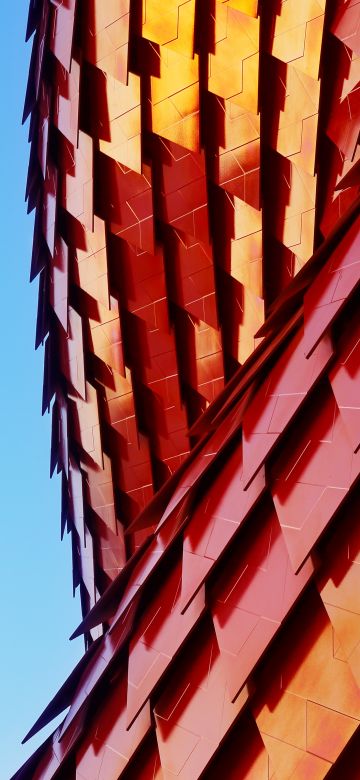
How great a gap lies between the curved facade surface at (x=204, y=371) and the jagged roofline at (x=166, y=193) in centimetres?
2

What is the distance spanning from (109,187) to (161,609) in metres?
3.45

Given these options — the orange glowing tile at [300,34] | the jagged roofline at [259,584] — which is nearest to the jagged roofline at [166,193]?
the orange glowing tile at [300,34]

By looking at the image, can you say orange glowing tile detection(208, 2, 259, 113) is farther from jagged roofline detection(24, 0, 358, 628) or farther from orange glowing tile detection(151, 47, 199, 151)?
orange glowing tile detection(151, 47, 199, 151)

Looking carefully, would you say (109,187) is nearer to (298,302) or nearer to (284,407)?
(298,302)

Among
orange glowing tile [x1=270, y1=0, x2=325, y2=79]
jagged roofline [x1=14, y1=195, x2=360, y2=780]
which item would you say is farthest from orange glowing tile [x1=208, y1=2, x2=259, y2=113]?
jagged roofline [x1=14, y1=195, x2=360, y2=780]

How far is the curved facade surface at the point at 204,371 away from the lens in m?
3.52

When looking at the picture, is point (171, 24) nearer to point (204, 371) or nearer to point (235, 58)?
point (235, 58)

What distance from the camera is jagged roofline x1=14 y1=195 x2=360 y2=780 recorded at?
341 cm

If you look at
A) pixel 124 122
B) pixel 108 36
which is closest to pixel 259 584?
pixel 124 122

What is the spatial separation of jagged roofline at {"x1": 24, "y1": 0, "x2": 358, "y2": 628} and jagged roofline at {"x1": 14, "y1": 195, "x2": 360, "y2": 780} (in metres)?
1.14

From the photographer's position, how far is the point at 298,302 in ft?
14.4

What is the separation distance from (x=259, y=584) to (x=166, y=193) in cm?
347

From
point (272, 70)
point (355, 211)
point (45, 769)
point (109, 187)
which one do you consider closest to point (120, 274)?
point (109, 187)

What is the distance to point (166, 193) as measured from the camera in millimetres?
6473
